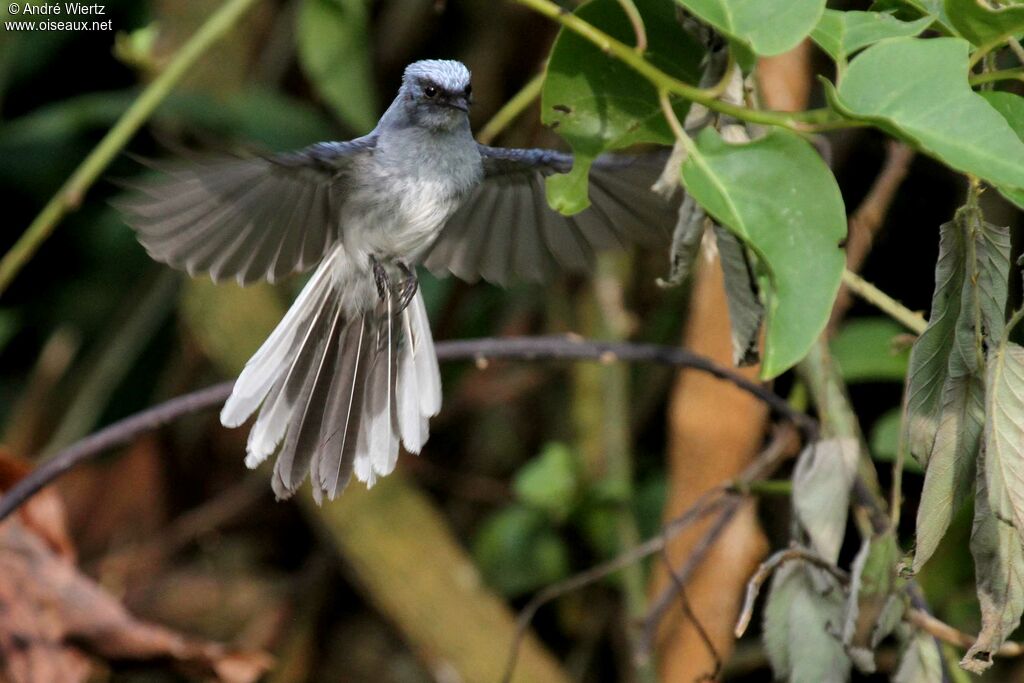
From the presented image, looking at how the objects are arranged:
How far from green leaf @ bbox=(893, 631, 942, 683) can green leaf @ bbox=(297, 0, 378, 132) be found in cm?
192

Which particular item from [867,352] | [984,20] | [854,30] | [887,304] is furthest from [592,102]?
[867,352]

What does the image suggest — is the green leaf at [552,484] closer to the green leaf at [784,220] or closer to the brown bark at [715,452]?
the brown bark at [715,452]

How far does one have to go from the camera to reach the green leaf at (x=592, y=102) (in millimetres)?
1223

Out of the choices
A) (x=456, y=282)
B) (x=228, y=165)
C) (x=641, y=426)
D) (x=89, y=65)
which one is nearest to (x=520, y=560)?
(x=641, y=426)

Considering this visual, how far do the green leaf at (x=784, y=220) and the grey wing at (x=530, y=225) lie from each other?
101 centimetres

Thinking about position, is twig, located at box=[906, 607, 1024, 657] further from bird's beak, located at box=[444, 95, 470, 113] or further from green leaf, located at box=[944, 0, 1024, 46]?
bird's beak, located at box=[444, 95, 470, 113]

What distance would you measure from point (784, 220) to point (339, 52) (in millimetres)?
2093

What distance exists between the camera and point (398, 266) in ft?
7.14

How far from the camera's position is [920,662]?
5.21 feet

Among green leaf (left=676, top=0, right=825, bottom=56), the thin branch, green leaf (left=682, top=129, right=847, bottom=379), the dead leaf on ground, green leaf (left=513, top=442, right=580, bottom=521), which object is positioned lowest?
green leaf (left=513, top=442, right=580, bottom=521)

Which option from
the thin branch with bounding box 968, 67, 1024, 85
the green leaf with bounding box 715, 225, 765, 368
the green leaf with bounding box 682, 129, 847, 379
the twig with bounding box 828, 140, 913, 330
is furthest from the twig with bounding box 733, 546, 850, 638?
the twig with bounding box 828, 140, 913, 330

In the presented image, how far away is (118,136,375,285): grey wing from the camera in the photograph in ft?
6.22

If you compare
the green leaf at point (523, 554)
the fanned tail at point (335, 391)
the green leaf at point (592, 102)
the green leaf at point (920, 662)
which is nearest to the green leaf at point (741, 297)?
the green leaf at point (592, 102)

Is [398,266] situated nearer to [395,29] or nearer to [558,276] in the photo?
[558,276]
